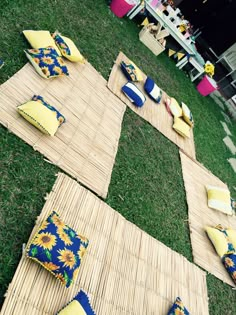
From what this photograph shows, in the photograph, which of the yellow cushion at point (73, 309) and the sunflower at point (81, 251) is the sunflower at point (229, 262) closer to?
the sunflower at point (81, 251)

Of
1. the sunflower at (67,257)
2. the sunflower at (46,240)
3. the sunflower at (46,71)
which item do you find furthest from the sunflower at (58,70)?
the sunflower at (67,257)

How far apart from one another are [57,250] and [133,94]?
343cm

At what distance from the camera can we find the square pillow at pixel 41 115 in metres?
3.54

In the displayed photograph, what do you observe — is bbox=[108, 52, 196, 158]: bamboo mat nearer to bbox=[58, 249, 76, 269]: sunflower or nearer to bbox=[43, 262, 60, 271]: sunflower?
bbox=[58, 249, 76, 269]: sunflower

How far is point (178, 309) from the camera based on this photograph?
3498 millimetres

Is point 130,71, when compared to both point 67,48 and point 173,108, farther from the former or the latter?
point 67,48

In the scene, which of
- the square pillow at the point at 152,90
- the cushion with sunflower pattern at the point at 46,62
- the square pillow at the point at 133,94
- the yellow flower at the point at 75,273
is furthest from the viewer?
the square pillow at the point at 152,90

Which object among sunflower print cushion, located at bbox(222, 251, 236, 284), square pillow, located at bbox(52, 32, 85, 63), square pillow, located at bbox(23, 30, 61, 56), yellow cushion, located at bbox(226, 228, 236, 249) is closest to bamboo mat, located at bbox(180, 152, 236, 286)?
sunflower print cushion, located at bbox(222, 251, 236, 284)

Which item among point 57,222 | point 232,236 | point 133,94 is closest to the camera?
point 57,222

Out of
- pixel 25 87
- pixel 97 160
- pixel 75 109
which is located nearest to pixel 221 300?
pixel 97 160

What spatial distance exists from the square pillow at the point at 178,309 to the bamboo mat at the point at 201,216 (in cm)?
95

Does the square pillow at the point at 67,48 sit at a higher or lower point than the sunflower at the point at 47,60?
higher

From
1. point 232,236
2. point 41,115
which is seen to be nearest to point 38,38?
point 41,115

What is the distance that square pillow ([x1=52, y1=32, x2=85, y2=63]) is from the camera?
475 centimetres
